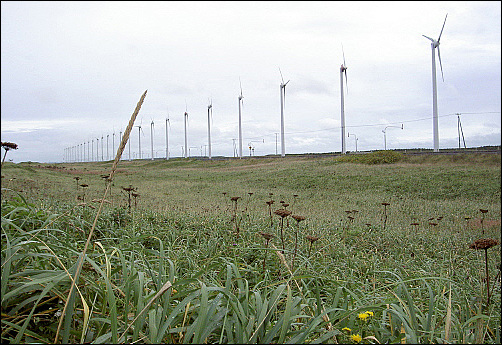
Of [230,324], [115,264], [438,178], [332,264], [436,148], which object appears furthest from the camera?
[436,148]

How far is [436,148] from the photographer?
32.6 m

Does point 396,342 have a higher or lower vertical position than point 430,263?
higher

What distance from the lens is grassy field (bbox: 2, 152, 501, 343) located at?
1927mm

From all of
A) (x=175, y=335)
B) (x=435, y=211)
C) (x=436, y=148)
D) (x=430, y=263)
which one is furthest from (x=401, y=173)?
(x=175, y=335)

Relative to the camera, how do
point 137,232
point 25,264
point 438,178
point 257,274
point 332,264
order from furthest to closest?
point 438,178, point 137,232, point 332,264, point 257,274, point 25,264

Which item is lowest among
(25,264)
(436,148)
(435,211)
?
(435,211)

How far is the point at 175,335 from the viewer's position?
2104mm

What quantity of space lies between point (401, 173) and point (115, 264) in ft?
79.0

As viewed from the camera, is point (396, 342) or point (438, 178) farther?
point (438, 178)

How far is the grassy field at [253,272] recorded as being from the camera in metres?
1.93

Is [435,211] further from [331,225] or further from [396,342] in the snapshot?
[396,342]

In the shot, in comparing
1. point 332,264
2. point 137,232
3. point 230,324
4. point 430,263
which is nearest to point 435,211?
point 430,263

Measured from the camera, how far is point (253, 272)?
343cm

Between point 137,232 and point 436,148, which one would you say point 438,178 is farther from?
point 137,232
